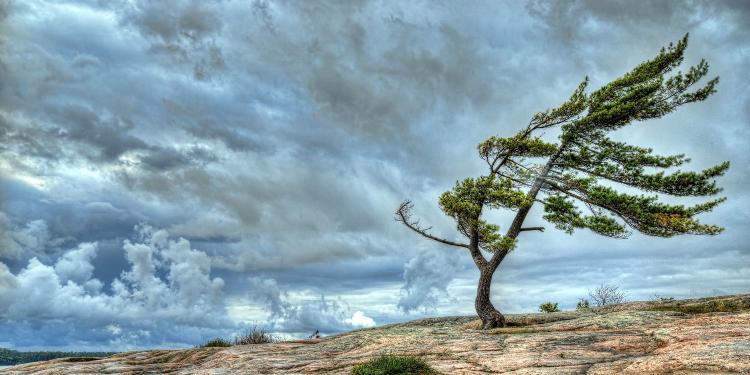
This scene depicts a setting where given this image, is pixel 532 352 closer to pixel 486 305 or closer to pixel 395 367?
pixel 395 367

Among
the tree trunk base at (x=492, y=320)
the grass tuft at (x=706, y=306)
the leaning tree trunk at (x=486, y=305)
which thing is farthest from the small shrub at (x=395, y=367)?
the grass tuft at (x=706, y=306)

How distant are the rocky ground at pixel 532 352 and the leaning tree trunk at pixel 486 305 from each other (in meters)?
1.14

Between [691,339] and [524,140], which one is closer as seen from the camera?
[691,339]

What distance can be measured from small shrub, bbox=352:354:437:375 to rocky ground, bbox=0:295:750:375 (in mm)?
392

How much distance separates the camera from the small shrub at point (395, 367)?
47.0 feet

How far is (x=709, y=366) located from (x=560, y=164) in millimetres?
18514

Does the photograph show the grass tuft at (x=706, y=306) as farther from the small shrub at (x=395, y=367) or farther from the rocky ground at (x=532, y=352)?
the small shrub at (x=395, y=367)

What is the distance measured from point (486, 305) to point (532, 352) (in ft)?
37.9

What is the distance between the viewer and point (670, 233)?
26.1 m

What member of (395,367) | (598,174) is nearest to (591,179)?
(598,174)

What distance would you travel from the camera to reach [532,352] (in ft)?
49.5

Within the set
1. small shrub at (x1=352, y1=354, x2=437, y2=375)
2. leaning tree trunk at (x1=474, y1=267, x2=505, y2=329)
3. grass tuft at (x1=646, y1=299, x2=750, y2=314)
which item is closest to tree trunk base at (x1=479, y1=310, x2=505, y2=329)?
leaning tree trunk at (x1=474, y1=267, x2=505, y2=329)

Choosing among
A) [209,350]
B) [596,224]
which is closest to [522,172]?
[596,224]

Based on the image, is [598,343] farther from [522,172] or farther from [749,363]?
[522,172]
